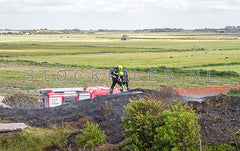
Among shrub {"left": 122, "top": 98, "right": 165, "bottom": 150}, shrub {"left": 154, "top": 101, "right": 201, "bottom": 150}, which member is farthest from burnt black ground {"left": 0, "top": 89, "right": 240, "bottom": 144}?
shrub {"left": 122, "top": 98, "right": 165, "bottom": 150}

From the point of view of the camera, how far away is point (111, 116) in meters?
12.3

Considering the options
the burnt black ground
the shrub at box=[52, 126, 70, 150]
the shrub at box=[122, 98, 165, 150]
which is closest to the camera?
the shrub at box=[122, 98, 165, 150]

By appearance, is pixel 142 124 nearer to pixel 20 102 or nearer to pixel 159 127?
pixel 159 127

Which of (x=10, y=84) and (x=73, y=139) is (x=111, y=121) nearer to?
(x=73, y=139)

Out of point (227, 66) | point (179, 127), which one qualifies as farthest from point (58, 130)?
point (227, 66)

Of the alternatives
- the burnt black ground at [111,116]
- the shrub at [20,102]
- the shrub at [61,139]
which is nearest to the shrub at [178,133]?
the burnt black ground at [111,116]

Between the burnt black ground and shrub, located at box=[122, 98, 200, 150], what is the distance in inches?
46.2

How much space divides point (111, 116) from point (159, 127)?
4644mm

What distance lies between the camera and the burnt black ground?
9.63 metres

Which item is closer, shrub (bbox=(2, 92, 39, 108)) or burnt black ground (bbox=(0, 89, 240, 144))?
burnt black ground (bbox=(0, 89, 240, 144))

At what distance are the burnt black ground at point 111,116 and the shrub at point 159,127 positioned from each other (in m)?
1.17

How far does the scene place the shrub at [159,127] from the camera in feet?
25.0

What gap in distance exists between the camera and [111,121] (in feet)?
37.9

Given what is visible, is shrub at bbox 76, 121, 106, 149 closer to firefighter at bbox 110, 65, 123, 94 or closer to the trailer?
the trailer
